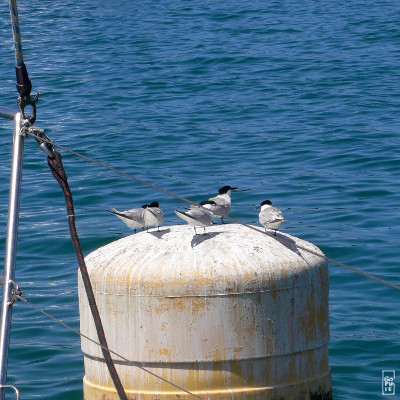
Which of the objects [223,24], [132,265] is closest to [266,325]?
[132,265]

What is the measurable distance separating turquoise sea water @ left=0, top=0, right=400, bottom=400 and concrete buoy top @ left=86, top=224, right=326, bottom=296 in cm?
232

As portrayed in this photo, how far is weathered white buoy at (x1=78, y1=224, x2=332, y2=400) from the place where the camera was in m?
5.78

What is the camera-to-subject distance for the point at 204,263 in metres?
5.86

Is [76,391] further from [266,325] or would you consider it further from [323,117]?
[323,117]

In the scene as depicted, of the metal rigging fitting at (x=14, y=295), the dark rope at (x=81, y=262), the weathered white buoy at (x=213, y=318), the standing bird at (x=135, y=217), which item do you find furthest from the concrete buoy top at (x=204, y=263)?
the standing bird at (x=135, y=217)

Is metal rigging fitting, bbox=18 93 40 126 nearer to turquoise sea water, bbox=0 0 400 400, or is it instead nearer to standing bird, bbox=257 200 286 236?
standing bird, bbox=257 200 286 236

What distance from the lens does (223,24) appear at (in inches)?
1061

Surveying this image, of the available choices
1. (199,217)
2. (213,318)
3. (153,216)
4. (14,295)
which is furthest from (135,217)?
(14,295)

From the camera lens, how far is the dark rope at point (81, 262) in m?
5.34

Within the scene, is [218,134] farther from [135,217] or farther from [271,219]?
[271,219]

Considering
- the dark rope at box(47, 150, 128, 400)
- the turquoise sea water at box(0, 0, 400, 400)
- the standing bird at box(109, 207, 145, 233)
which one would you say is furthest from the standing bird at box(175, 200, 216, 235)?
the turquoise sea water at box(0, 0, 400, 400)

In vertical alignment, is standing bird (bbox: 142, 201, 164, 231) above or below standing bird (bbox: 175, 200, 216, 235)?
below

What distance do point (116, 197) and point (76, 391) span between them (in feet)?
21.0

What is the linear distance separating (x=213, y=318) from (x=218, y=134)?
40.0 ft
